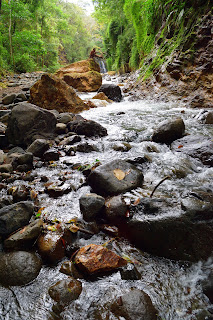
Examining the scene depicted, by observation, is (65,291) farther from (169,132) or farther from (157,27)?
(157,27)

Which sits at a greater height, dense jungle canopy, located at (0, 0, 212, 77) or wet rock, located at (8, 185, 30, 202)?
dense jungle canopy, located at (0, 0, 212, 77)

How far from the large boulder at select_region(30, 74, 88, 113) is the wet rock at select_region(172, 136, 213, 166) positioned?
15.9 feet

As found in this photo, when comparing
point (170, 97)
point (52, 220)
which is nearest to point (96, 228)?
point (52, 220)

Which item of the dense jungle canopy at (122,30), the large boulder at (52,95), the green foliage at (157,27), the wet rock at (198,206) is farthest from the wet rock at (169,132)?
the green foliage at (157,27)

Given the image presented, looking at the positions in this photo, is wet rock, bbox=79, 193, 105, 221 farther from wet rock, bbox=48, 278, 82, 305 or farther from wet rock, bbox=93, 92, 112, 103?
wet rock, bbox=93, 92, 112, 103

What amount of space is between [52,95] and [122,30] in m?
20.2

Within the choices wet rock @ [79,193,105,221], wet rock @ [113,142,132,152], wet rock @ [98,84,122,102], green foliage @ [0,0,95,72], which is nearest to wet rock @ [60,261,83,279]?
wet rock @ [79,193,105,221]

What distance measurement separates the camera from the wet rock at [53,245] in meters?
1.78

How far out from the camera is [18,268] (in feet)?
5.31

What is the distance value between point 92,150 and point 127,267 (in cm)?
293

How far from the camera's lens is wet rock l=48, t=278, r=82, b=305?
4.79ft

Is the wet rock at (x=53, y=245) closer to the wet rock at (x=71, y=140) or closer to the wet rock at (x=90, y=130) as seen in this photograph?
the wet rock at (x=71, y=140)

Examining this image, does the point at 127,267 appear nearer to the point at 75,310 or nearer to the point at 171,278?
the point at 171,278

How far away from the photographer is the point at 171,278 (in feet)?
5.29
